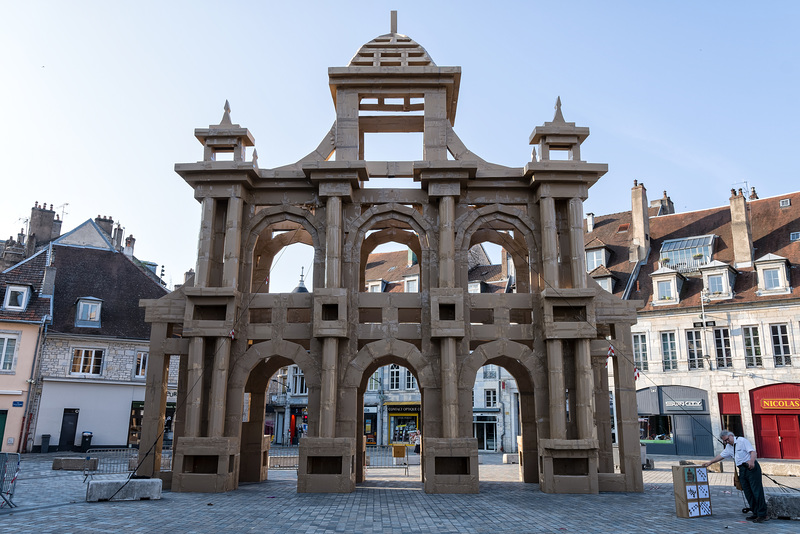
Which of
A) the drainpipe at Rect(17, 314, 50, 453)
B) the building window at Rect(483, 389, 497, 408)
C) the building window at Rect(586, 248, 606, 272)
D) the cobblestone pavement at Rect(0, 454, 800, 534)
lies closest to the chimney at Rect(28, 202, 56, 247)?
the drainpipe at Rect(17, 314, 50, 453)

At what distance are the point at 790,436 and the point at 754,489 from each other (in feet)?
79.4

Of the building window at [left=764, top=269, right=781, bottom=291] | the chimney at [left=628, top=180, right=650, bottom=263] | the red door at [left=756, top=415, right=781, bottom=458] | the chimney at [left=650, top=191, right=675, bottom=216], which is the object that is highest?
the chimney at [left=650, top=191, right=675, bottom=216]

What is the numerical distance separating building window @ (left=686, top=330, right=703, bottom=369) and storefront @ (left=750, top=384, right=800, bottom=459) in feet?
10.0

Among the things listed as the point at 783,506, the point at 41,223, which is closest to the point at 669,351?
the point at 783,506

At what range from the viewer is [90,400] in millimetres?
35250

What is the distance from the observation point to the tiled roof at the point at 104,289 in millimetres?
36250

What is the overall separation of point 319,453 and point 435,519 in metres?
5.60

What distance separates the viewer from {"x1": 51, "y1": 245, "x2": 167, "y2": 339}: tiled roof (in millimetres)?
36250

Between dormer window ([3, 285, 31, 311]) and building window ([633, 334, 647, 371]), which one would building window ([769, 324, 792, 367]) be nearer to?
building window ([633, 334, 647, 371])

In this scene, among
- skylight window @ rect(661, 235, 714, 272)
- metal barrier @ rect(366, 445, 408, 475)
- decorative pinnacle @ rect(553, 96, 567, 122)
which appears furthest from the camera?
skylight window @ rect(661, 235, 714, 272)

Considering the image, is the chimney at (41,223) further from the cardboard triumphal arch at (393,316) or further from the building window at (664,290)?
the building window at (664,290)

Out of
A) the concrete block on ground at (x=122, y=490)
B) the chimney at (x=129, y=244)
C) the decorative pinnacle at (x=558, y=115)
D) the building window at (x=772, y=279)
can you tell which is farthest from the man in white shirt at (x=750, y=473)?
the chimney at (x=129, y=244)

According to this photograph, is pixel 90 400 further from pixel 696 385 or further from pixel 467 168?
pixel 696 385

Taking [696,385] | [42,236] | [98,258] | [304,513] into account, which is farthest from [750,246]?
[42,236]
